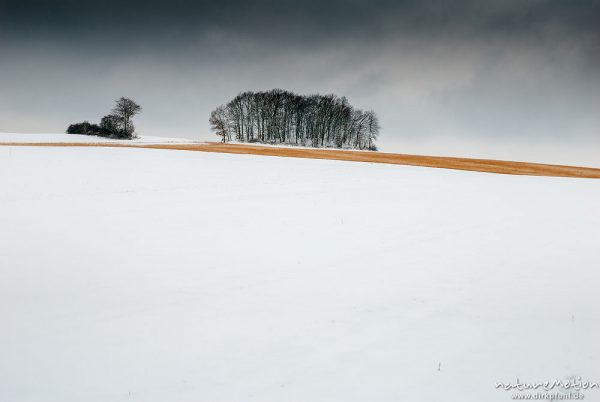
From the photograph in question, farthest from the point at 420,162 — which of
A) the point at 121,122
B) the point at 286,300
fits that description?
the point at 121,122

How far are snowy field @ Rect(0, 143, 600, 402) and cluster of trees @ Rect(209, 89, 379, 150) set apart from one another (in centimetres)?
7163

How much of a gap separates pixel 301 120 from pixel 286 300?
84.1m

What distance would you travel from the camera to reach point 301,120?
87.6 metres

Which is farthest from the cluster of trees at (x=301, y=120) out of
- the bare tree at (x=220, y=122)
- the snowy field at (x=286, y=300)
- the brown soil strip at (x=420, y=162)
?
the snowy field at (x=286, y=300)

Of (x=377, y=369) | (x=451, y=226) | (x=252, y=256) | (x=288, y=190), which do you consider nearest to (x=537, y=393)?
(x=377, y=369)

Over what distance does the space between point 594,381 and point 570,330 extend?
4.28ft

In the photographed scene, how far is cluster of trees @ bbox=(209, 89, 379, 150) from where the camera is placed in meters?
84.1

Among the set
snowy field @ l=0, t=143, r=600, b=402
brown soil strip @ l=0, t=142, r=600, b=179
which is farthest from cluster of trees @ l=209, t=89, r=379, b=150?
snowy field @ l=0, t=143, r=600, b=402

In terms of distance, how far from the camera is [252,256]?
8758 millimetres

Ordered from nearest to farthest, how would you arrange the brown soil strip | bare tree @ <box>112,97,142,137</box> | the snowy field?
the snowy field
the brown soil strip
bare tree @ <box>112,97,142,137</box>

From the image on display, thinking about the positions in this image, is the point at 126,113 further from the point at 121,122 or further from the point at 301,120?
the point at 301,120

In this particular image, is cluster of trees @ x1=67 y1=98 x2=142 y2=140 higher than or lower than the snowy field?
higher

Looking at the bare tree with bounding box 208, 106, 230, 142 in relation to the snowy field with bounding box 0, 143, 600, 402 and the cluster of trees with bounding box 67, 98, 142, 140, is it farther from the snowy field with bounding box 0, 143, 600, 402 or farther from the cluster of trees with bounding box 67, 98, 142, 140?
the snowy field with bounding box 0, 143, 600, 402

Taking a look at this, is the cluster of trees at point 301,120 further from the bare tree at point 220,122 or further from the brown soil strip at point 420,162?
the brown soil strip at point 420,162
